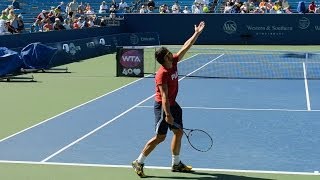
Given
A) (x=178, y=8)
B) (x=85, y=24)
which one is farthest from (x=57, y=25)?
(x=178, y=8)

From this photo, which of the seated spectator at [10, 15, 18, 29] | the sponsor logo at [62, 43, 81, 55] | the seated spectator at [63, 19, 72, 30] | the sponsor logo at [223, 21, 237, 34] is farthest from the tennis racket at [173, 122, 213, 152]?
the sponsor logo at [223, 21, 237, 34]

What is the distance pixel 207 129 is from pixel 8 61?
10280mm

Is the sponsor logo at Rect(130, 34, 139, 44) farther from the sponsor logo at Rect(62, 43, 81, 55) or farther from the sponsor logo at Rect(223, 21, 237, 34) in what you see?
the sponsor logo at Rect(62, 43, 81, 55)

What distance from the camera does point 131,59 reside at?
1969cm

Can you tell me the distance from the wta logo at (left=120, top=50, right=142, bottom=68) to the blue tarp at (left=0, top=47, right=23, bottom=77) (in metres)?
3.43

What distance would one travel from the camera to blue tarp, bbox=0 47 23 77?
1928cm

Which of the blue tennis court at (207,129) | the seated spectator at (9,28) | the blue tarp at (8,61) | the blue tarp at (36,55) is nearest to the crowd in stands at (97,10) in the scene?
the seated spectator at (9,28)

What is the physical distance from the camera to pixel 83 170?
8.16 m

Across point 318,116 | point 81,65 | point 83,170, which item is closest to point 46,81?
point 81,65

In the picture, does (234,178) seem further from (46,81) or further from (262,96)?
(46,81)

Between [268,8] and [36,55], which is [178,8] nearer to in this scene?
[268,8]

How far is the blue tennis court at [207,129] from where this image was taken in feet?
28.9

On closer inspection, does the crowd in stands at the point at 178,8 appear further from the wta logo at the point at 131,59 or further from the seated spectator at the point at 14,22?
the wta logo at the point at 131,59

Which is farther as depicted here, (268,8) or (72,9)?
(268,8)
